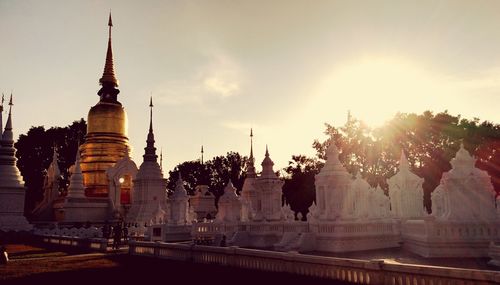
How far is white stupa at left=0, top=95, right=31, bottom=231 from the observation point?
40.9 meters

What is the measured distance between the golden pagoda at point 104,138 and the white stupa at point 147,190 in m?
7.38

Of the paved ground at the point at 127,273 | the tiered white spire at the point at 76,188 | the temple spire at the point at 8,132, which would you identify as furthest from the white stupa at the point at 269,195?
the temple spire at the point at 8,132

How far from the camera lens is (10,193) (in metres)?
42.2

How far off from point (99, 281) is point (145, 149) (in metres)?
38.7

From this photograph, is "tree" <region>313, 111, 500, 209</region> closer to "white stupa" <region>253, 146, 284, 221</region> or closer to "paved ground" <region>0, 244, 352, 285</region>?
"white stupa" <region>253, 146, 284, 221</region>

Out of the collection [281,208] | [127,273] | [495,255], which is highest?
[281,208]

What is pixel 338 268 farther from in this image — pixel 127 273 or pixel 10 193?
pixel 10 193

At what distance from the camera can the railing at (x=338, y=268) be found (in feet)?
30.6

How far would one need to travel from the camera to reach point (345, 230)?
73.3 ft

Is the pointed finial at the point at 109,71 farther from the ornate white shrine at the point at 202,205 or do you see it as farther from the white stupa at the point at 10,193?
the white stupa at the point at 10,193

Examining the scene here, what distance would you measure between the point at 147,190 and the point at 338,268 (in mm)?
39048

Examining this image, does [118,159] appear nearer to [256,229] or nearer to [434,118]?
[256,229]

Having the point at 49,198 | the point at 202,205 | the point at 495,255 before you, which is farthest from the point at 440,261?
the point at 202,205

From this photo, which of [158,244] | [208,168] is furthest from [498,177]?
[208,168]
